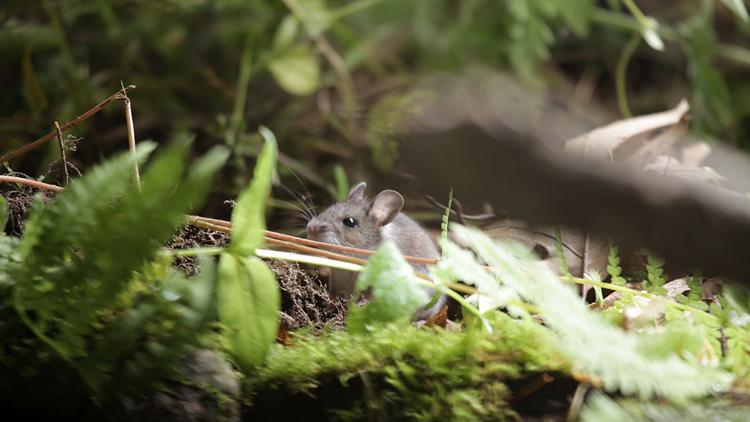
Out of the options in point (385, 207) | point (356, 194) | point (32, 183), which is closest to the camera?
point (32, 183)

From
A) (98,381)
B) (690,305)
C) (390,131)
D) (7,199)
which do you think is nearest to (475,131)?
(690,305)

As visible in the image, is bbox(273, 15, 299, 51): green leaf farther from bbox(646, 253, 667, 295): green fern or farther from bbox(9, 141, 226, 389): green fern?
bbox(646, 253, 667, 295): green fern

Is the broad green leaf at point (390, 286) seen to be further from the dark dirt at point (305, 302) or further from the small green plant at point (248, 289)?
the dark dirt at point (305, 302)

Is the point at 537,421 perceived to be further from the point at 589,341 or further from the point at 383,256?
the point at 383,256

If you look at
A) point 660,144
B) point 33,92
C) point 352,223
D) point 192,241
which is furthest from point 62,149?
point 660,144

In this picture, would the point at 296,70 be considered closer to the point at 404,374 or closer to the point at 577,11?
the point at 577,11

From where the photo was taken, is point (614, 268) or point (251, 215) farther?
point (614, 268)

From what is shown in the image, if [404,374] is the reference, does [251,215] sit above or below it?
above
